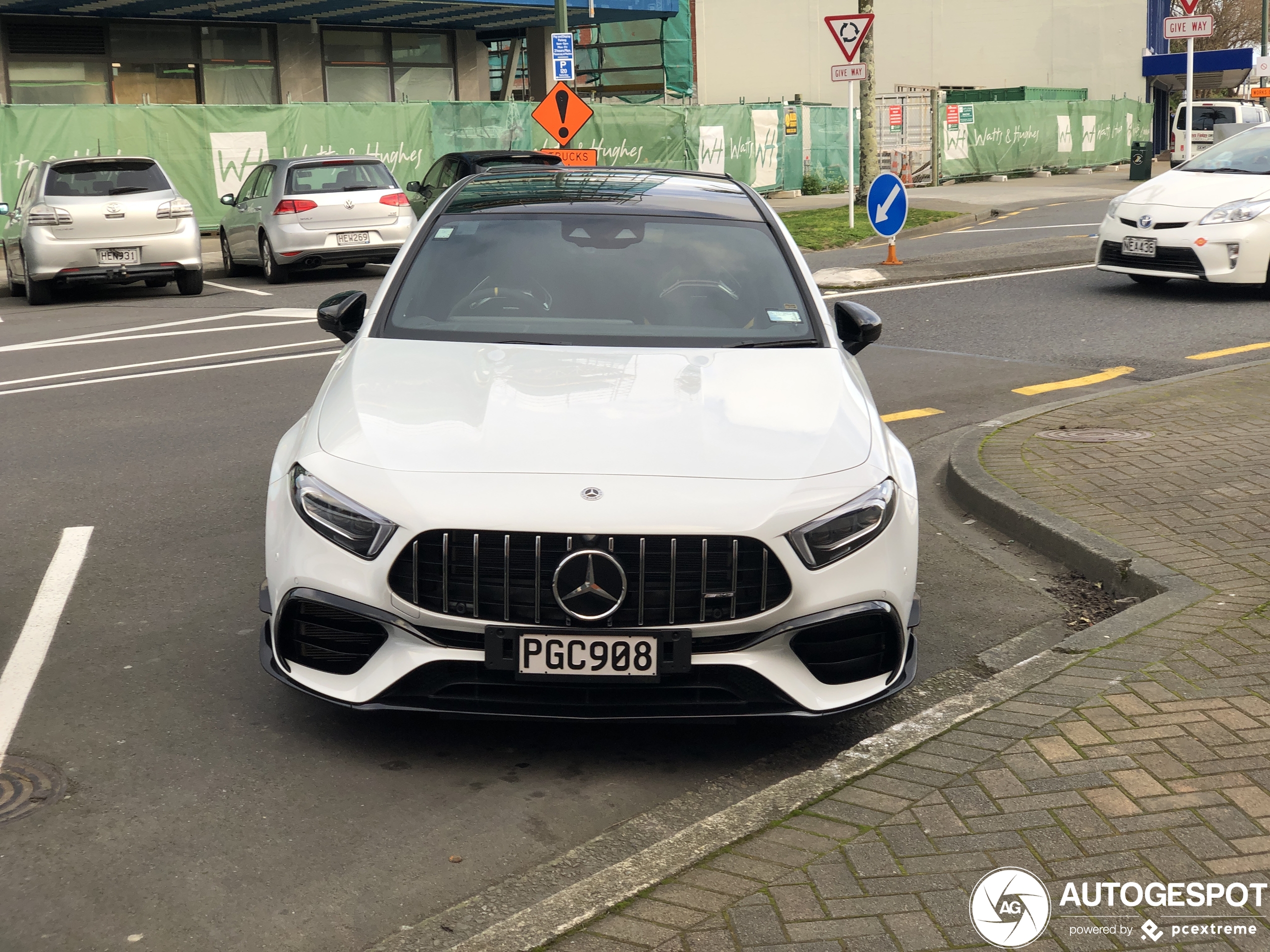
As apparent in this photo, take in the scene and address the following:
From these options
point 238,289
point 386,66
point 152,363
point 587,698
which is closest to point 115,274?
point 238,289

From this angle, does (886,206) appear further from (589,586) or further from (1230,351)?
(589,586)

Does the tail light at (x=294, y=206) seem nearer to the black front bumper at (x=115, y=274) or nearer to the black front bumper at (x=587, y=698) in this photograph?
the black front bumper at (x=115, y=274)

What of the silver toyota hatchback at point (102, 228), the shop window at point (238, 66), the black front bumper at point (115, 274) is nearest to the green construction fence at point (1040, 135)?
the shop window at point (238, 66)

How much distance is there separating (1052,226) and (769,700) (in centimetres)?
2138

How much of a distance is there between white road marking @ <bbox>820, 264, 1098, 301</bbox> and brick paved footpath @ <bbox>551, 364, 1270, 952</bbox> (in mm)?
10535

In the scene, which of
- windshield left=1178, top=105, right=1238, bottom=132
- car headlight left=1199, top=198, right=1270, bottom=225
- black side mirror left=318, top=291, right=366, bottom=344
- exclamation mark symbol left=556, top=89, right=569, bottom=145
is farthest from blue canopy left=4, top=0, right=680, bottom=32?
black side mirror left=318, top=291, right=366, bottom=344

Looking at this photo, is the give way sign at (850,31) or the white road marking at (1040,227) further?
the white road marking at (1040,227)

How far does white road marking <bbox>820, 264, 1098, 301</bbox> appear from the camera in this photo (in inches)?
612

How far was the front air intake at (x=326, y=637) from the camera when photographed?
3934 mm

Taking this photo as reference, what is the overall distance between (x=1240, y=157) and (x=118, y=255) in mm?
12263

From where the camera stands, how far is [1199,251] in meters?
13.3

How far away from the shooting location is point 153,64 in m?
28.3

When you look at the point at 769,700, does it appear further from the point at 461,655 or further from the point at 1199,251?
the point at 1199,251

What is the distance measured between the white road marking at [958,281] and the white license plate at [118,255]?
315 inches
